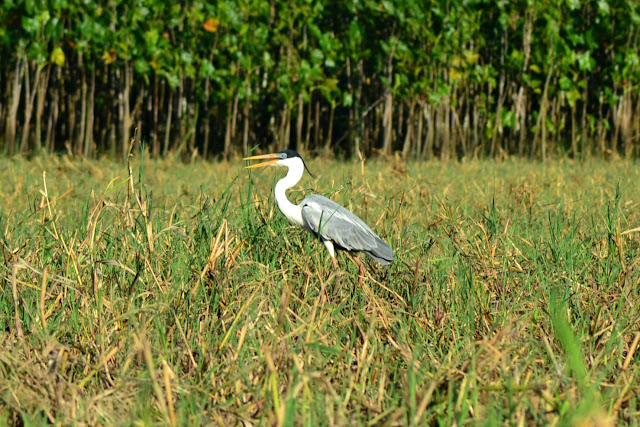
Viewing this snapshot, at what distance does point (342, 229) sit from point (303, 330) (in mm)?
1065

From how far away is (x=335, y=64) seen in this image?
37.1 ft

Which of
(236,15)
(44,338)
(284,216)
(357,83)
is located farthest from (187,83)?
(44,338)

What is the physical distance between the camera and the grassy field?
6.68ft

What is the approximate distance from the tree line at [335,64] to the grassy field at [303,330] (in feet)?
21.4

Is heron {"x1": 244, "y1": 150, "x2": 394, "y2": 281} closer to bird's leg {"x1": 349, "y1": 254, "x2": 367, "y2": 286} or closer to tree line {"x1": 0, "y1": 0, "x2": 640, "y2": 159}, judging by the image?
bird's leg {"x1": 349, "y1": 254, "x2": 367, "y2": 286}

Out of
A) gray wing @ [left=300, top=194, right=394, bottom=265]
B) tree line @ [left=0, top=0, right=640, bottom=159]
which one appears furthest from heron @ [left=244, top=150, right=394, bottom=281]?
tree line @ [left=0, top=0, right=640, bottom=159]

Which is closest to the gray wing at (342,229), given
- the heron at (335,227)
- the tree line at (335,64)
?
the heron at (335,227)

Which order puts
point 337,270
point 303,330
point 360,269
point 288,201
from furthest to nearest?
1. point 288,201
2. point 360,269
3. point 337,270
4. point 303,330

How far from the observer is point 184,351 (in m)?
2.39

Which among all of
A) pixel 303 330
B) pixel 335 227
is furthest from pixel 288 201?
pixel 303 330

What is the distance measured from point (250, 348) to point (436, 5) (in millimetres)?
9230

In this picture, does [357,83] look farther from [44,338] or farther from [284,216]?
[44,338]

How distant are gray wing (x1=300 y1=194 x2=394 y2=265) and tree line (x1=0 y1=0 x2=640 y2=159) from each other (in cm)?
683

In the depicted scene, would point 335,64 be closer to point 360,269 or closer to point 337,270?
point 360,269
